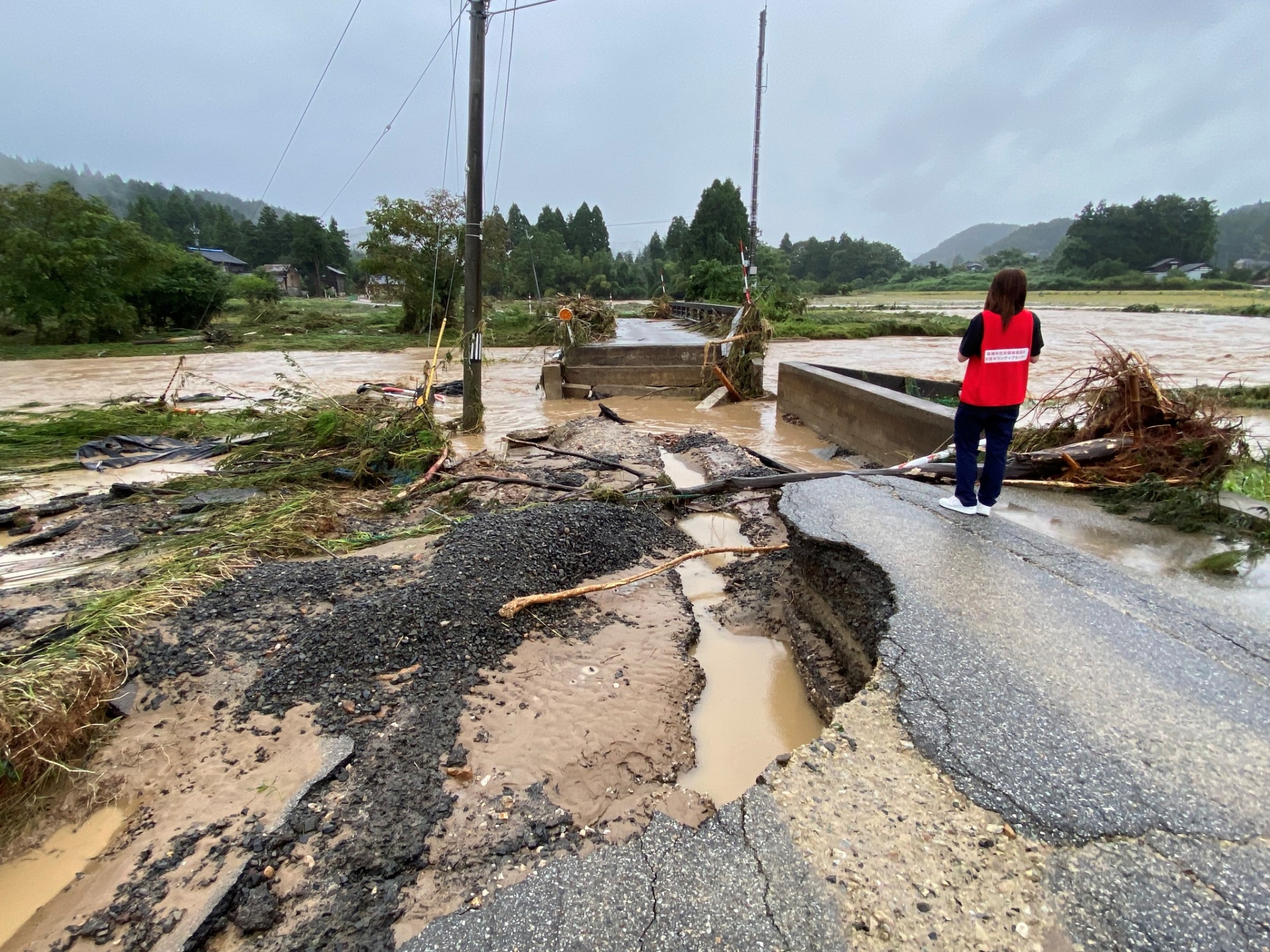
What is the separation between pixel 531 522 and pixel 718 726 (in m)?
2.21

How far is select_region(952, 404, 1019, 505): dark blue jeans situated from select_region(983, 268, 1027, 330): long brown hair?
60 centimetres

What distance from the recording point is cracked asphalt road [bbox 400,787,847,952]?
167cm

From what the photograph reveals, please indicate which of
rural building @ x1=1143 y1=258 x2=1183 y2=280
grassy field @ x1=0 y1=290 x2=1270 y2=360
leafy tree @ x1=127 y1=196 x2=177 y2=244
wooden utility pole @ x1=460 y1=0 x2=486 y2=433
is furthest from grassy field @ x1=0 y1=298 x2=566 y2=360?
rural building @ x1=1143 y1=258 x2=1183 y2=280

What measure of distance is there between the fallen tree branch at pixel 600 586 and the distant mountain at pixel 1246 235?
158 meters

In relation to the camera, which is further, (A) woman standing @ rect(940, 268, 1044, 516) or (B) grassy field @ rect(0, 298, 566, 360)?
(B) grassy field @ rect(0, 298, 566, 360)

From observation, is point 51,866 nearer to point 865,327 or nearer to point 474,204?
point 474,204

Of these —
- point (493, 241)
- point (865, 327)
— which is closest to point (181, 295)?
point (493, 241)

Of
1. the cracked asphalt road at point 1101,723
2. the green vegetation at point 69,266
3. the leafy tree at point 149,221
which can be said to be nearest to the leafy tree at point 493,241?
the green vegetation at point 69,266

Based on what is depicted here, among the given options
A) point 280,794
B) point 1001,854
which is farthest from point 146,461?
point 1001,854

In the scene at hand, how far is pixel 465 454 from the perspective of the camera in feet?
28.7

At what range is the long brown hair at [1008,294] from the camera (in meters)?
4.14

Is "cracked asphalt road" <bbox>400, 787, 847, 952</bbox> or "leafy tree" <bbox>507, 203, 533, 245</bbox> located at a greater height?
"leafy tree" <bbox>507, 203, 533, 245</bbox>

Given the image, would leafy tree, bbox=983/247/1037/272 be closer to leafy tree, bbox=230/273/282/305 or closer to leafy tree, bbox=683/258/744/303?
leafy tree, bbox=683/258/744/303

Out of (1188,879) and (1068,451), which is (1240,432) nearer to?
(1068,451)
